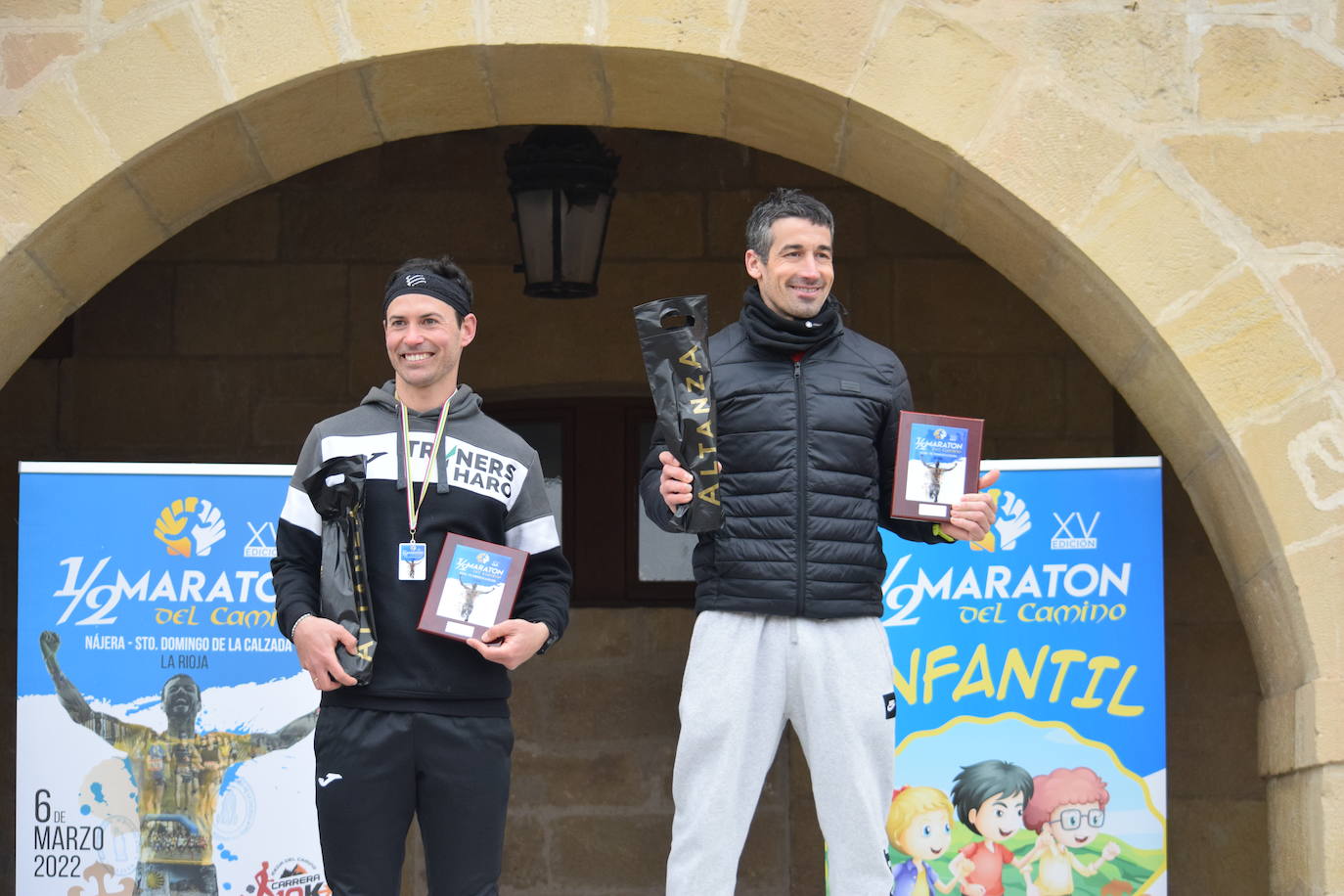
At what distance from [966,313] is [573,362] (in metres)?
1.35

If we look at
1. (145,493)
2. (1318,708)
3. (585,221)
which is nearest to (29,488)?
(145,493)

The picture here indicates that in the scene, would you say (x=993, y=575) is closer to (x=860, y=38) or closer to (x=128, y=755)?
(x=860, y=38)

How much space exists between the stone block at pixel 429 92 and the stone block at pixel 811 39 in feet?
2.15

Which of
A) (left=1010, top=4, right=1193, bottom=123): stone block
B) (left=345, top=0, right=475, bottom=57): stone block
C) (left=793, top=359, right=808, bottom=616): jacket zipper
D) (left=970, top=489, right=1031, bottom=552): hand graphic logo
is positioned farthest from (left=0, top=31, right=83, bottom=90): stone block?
(left=970, top=489, right=1031, bottom=552): hand graphic logo

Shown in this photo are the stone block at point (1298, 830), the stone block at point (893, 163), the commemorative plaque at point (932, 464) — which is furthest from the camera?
the stone block at point (893, 163)

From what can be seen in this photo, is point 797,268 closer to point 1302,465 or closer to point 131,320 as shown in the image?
point 1302,465

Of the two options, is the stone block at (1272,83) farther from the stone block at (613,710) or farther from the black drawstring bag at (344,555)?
the stone block at (613,710)

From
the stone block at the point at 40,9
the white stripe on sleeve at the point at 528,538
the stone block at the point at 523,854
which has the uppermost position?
the stone block at the point at 40,9

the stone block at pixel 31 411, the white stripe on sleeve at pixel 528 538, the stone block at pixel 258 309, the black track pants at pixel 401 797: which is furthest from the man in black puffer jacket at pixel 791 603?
the stone block at pixel 31 411

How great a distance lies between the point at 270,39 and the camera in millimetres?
4410

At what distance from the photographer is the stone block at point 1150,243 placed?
4.35 metres

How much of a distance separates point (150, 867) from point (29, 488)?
1.00 metres

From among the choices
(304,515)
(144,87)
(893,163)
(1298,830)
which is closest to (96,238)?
(144,87)

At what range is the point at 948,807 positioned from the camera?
15.0ft
